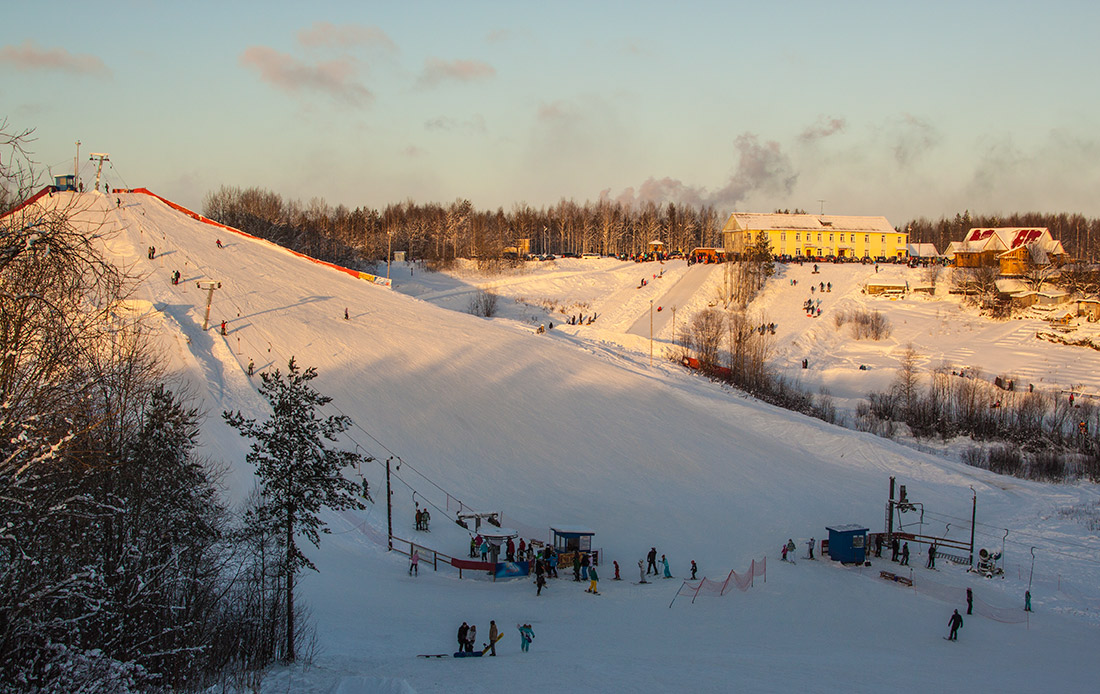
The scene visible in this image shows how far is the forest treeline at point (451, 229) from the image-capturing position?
107750 mm

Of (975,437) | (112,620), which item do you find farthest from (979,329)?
(112,620)

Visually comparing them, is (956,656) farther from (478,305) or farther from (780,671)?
(478,305)

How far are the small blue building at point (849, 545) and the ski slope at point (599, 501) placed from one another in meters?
0.87

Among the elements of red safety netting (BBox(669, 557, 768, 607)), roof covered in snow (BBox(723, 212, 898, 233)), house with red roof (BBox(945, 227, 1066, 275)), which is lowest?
red safety netting (BBox(669, 557, 768, 607))

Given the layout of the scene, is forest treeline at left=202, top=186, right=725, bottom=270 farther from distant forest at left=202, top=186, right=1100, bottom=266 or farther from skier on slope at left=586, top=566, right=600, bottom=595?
skier on slope at left=586, top=566, right=600, bottom=595

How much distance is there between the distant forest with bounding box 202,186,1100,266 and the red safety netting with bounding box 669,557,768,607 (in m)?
82.6

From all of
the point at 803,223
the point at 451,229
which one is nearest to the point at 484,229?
the point at 451,229

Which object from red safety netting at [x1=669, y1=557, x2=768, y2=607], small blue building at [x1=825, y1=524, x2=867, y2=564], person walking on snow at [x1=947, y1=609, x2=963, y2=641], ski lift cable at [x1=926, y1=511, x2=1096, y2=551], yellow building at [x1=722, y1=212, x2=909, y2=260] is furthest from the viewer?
yellow building at [x1=722, y1=212, x2=909, y2=260]

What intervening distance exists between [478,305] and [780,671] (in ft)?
212

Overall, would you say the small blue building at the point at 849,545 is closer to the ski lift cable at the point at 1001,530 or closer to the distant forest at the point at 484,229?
the ski lift cable at the point at 1001,530

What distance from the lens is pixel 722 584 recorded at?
24.5m

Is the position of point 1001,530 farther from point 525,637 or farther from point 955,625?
point 525,637

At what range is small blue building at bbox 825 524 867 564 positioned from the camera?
92.0ft

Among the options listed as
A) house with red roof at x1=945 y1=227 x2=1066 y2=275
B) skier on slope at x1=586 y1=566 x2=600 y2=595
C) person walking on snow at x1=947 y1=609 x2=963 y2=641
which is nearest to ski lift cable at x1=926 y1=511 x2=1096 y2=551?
person walking on snow at x1=947 y1=609 x2=963 y2=641
